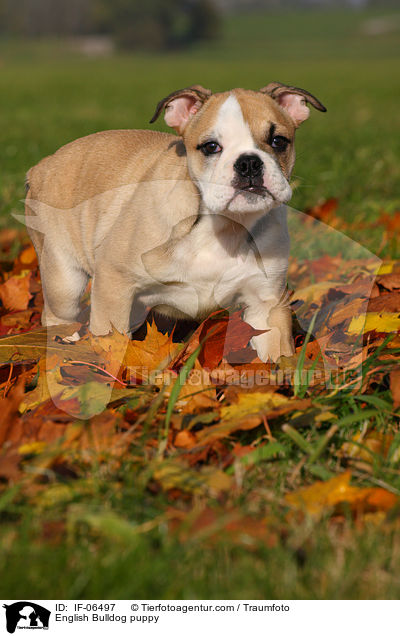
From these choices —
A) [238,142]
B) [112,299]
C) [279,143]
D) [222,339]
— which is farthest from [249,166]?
[112,299]

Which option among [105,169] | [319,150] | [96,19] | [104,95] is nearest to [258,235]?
[105,169]

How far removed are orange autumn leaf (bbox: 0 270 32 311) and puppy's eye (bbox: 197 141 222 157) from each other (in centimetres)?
131

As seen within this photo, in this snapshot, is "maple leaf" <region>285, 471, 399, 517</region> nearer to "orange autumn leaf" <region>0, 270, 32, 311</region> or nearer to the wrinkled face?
the wrinkled face

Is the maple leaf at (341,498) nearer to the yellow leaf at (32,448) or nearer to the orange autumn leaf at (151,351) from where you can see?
the yellow leaf at (32,448)

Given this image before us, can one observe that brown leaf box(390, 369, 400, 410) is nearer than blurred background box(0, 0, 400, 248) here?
Yes

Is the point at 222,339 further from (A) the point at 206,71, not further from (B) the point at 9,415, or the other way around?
(A) the point at 206,71

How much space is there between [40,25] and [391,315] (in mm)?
85011

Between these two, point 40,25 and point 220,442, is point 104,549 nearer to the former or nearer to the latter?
point 220,442

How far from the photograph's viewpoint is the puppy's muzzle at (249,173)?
2.56m

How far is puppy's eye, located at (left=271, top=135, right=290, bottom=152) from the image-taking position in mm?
2764

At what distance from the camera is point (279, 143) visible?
2.79m

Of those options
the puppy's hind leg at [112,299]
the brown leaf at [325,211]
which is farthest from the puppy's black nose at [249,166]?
the brown leaf at [325,211]
